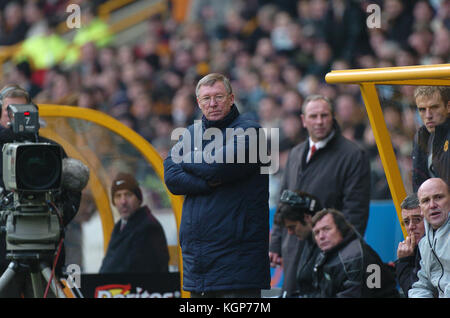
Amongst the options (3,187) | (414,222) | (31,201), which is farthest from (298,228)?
(31,201)

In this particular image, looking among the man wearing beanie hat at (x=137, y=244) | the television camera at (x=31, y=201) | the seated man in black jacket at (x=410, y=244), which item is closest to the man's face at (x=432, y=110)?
the seated man in black jacket at (x=410, y=244)

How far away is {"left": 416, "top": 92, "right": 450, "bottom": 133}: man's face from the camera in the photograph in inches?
192

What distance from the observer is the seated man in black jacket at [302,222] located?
6.49 meters

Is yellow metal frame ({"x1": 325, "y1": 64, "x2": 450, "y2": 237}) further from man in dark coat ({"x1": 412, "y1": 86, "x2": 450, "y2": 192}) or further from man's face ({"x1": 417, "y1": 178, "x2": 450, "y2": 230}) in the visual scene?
man's face ({"x1": 417, "y1": 178, "x2": 450, "y2": 230})

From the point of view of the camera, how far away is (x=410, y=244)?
17.5ft

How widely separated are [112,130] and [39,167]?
5.16ft

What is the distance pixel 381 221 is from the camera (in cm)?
828

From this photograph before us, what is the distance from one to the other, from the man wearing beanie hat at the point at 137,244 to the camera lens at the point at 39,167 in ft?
5.02

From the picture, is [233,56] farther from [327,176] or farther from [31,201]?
[31,201]

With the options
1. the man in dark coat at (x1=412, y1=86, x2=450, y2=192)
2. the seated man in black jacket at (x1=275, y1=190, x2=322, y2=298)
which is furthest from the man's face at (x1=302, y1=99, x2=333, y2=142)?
the man in dark coat at (x1=412, y1=86, x2=450, y2=192)

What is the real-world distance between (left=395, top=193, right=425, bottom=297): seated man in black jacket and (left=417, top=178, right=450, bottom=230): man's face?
30 cm

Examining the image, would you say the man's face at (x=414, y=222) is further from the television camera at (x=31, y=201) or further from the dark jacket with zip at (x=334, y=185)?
the television camera at (x=31, y=201)

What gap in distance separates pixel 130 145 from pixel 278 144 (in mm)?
4195

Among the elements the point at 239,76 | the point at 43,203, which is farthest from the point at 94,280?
the point at 239,76
